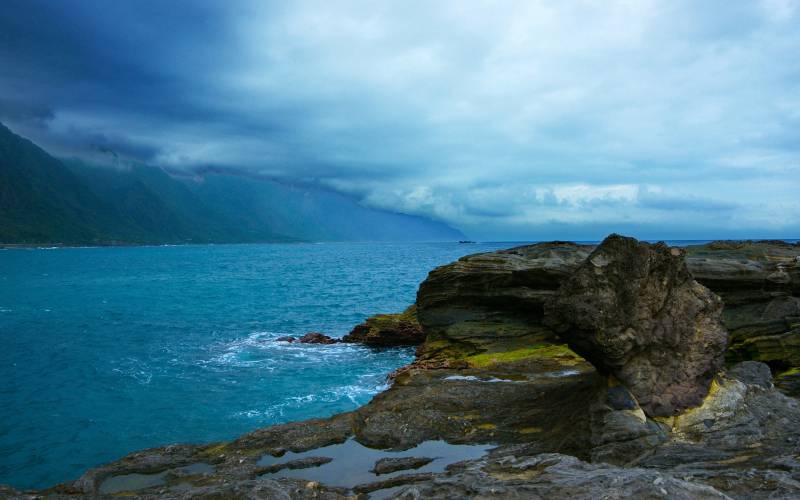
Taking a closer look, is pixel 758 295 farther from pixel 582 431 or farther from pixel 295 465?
pixel 295 465

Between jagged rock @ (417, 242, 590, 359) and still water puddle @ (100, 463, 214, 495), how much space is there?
19.0 m

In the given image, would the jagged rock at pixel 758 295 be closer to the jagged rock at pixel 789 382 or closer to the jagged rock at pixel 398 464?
the jagged rock at pixel 789 382

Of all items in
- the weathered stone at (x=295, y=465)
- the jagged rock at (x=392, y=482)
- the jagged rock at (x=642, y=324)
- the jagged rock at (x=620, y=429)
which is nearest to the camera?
the jagged rock at (x=620, y=429)

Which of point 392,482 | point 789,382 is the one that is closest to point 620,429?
point 392,482

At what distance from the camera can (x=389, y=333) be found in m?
42.6


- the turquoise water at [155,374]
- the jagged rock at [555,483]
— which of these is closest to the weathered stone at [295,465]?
the jagged rock at [555,483]

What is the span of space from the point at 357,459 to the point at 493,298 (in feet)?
67.2

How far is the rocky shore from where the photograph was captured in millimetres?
9961

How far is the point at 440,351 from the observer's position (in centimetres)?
3247

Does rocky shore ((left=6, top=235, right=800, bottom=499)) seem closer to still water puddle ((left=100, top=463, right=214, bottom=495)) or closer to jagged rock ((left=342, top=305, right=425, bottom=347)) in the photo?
still water puddle ((left=100, top=463, right=214, bottom=495))

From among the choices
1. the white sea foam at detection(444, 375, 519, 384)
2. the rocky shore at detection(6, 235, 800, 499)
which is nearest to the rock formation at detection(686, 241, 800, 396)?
the rocky shore at detection(6, 235, 800, 499)

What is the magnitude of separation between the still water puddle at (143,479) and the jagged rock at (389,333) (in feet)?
90.8

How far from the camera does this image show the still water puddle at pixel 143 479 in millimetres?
14023

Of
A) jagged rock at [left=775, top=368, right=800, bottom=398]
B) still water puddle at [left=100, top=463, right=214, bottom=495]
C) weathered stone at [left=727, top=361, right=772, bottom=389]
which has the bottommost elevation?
still water puddle at [left=100, top=463, right=214, bottom=495]
